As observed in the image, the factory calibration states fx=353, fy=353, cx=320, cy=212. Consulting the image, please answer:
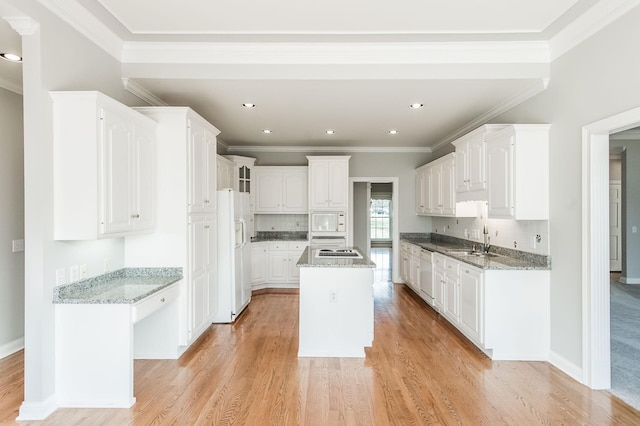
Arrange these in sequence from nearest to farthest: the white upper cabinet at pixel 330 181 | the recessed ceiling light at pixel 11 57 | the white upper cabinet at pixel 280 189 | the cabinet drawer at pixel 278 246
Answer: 1. the recessed ceiling light at pixel 11 57
2. the white upper cabinet at pixel 330 181
3. the cabinet drawer at pixel 278 246
4. the white upper cabinet at pixel 280 189

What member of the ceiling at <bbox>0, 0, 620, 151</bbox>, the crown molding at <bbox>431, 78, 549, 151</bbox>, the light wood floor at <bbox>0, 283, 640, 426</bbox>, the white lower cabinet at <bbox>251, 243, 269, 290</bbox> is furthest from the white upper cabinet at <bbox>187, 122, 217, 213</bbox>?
the crown molding at <bbox>431, 78, 549, 151</bbox>

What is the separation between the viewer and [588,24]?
9.12ft

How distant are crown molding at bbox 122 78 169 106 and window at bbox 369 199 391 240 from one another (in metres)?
11.2

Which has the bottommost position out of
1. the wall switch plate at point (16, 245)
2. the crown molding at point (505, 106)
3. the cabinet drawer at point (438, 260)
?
the cabinet drawer at point (438, 260)

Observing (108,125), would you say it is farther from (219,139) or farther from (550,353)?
(550,353)

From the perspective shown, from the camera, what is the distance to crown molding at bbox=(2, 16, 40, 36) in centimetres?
227

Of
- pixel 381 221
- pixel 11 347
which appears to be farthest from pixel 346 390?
pixel 381 221

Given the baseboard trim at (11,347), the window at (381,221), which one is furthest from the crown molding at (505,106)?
the window at (381,221)

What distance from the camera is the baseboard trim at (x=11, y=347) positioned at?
339 centimetres

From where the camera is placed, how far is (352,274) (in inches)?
138

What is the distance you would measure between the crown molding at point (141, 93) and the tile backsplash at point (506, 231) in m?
4.17

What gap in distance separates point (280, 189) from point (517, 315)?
4467 millimetres

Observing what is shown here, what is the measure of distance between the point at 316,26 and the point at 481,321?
3103 mm

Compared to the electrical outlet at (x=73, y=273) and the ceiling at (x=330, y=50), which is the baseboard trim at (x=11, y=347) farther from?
the ceiling at (x=330, y=50)
